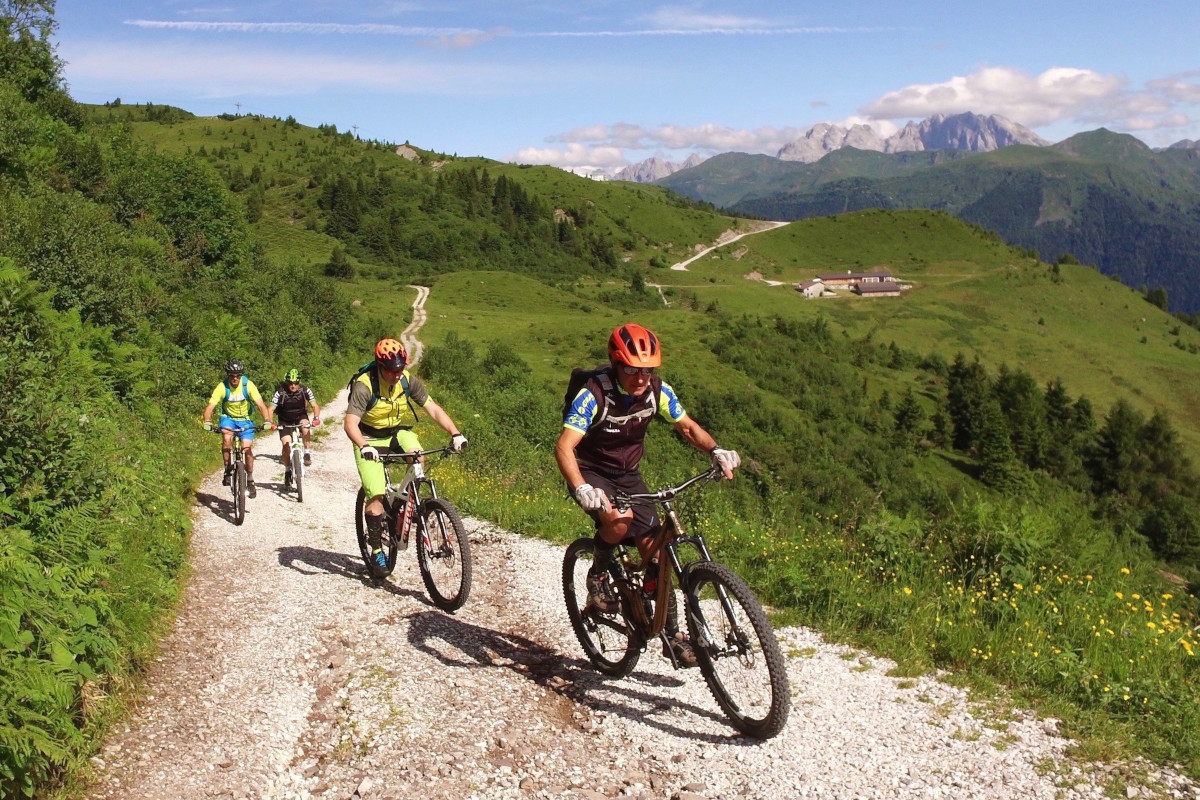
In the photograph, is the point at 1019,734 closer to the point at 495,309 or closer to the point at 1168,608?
the point at 1168,608

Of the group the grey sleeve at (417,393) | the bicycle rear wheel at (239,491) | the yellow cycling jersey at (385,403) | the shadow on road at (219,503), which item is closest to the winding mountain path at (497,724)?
the yellow cycling jersey at (385,403)

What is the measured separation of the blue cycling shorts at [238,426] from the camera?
44.0 feet

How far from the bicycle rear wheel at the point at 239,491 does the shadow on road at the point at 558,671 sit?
5625 mm

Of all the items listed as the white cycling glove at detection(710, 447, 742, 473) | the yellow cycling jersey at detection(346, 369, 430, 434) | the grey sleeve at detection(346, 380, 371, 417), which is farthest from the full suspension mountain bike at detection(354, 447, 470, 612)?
the white cycling glove at detection(710, 447, 742, 473)

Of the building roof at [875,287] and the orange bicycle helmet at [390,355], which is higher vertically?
the building roof at [875,287]

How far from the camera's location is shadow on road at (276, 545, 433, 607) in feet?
31.2

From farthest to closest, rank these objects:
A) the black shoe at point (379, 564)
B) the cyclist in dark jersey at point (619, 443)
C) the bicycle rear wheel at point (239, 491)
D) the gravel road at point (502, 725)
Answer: the bicycle rear wheel at point (239, 491) < the black shoe at point (379, 564) < the cyclist in dark jersey at point (619, 443) < the gravel road at point (502, 725)

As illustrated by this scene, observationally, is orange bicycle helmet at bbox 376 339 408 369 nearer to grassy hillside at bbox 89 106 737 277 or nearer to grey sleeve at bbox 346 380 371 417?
grey sleeve at bbox 346 380 371 417

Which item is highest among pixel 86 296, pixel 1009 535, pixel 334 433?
pixel 86 296

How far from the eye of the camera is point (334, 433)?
26.6 meters

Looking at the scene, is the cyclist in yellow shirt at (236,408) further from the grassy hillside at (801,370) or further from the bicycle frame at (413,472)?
the bicycle frame at (413,472)

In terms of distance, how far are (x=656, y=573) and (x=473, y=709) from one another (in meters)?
1.82

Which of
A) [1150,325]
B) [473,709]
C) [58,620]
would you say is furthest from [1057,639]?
[1150,325]

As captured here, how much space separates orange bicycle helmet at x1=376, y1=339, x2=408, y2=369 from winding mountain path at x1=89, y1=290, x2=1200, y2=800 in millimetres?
2711
